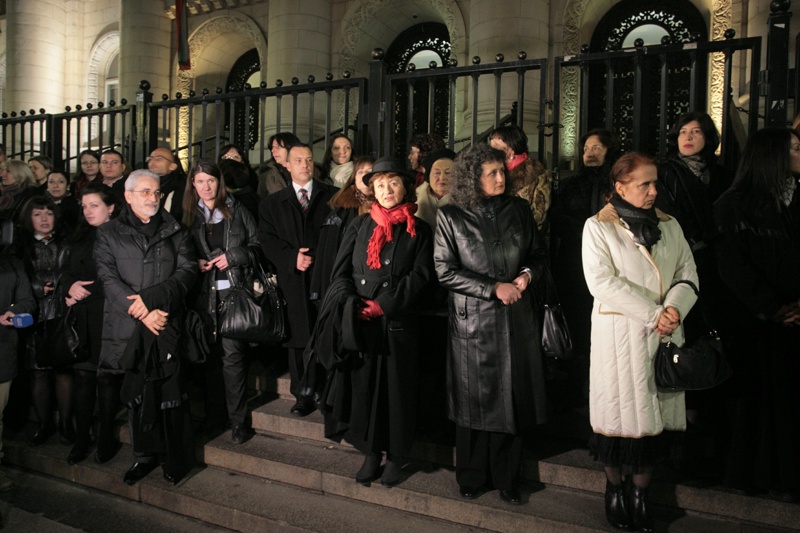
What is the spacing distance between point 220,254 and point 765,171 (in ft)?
12.0

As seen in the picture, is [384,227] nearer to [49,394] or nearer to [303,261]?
[303,261]

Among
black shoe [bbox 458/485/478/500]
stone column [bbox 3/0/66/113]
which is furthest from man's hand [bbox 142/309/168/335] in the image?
stone column [bbox 3/0/66/113]

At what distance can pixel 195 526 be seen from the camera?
3869mm

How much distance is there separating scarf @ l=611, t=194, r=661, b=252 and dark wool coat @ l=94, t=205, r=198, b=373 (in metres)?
2.97

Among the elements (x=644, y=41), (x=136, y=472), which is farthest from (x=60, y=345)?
(x=644, y=41)

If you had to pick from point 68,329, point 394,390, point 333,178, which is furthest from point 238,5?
point 394,390

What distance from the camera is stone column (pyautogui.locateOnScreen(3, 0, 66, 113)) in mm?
14633

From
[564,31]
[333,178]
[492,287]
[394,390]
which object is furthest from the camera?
[564,31]

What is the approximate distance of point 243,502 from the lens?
3.85 meters

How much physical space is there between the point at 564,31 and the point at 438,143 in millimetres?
5547

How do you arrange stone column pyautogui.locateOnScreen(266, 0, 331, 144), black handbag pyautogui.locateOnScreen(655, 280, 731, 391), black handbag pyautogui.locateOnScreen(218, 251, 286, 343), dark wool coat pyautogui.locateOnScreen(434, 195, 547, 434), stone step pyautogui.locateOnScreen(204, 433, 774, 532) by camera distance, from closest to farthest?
black handbag pyautogui.locateOnScreen(655, 280, 731, 391) < stone step pyautogui.locateOnScreen(204, 433, 774, 532) < dark wool coat pyautogui.locateOnScreen(434, 195, 547, 434) < black handbag pyautogui.locateOnScreen(218, 251, 286, 343) < stone column pyautogui.locateOnScreen(266, 0, 331, 144)

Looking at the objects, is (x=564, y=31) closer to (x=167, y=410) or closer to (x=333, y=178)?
(x=333, y=178)

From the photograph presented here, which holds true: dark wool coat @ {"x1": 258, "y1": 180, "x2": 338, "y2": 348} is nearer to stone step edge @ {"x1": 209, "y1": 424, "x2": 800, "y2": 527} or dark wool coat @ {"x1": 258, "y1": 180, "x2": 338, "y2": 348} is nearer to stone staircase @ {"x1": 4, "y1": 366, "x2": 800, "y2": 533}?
stone staircase @ {"x1": 4, "y1": 366, "x2": 800, "y2": 533}

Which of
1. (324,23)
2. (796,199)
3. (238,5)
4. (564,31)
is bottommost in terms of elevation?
(796,199)
